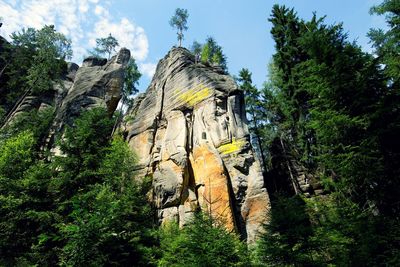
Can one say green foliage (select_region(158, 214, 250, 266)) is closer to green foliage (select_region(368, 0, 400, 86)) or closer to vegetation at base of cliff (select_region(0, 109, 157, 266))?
vegetation at base of cliff (select_region(0, 109, 157, 266))

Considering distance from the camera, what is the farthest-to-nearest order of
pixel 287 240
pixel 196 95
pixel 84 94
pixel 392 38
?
pixel 84 94, pixel 196 95, pixel 392 38, pixel 287 240

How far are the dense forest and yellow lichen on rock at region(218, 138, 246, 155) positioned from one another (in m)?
3.91

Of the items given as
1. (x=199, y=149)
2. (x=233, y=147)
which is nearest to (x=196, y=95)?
(x=199, y=149)

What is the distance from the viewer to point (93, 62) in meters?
34.4

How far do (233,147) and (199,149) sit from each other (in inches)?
83.4

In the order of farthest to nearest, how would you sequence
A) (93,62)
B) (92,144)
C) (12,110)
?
(93,62), (12,110), (92,144)

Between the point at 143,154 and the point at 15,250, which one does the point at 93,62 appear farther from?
the point at 15,250

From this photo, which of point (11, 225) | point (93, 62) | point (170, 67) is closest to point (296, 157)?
point (170, 67)

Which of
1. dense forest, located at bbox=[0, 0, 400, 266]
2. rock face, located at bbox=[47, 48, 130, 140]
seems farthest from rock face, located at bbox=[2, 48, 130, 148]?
dense forest, located at bbox=[0, 0, 400, 266]

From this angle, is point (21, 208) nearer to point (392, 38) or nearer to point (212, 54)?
point (392, 38)

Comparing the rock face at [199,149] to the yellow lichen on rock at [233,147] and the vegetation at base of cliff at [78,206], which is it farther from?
the vegetation at base of cliff at [78,206]

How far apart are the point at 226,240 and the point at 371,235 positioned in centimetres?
495

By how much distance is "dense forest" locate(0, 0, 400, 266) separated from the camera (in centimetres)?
891

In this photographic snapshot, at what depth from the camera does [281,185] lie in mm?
23250
